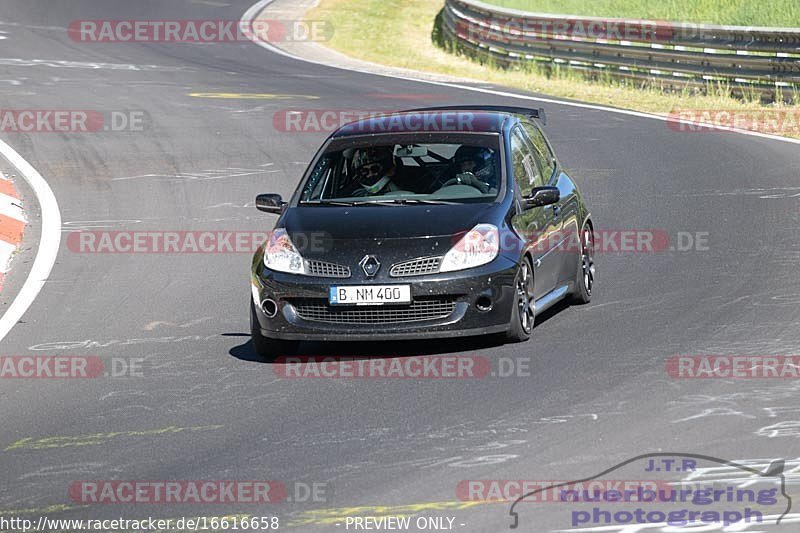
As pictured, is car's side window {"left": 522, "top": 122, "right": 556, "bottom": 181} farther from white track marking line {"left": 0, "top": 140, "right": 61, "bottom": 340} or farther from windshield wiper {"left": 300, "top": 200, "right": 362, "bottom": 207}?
white track marking line {"left": 0, "top": 140, "right": 61, "bottom": 340}

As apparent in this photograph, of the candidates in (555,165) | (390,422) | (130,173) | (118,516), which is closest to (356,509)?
(118,516)

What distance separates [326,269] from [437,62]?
22.4 m

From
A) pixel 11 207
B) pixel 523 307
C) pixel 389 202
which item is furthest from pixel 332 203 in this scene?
pixel 11 207

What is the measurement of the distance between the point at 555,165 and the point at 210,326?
3062mm

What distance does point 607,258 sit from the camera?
1330 cm

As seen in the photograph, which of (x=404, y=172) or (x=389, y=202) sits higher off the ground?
(x=404, y=172)

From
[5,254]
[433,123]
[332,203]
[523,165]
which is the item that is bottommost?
[5,254]

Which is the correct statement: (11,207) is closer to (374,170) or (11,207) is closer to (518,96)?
(374,170)

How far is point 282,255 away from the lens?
10.2 m

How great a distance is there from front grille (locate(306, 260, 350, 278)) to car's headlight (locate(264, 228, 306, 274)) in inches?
2.4

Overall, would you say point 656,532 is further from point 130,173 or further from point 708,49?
point 708,49

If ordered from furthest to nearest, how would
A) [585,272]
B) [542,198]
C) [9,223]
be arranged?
[9,223] → [585,272] → [542,198]

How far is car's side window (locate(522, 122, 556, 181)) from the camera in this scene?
11781mm

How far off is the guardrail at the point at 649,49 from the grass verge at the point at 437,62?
25cm
